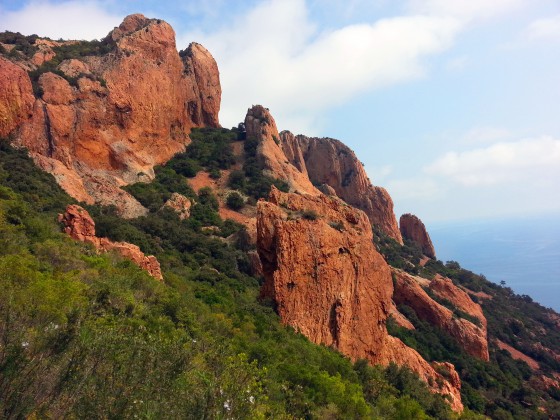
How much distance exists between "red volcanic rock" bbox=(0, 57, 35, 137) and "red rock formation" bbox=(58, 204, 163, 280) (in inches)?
680

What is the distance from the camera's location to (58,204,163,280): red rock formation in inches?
1005

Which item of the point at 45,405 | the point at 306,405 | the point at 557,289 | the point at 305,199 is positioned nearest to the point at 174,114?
the point at 305,199

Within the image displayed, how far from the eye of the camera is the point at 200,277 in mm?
32281

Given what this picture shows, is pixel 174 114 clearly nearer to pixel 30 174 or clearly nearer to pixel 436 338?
pixel 30 174

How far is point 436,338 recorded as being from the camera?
3897 cm

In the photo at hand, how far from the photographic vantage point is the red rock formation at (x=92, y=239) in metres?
25.5

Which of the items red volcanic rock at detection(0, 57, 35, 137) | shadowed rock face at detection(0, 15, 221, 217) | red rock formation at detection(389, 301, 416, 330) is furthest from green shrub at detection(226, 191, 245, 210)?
red volcanic rock at detection(0, 57, 35, 137)

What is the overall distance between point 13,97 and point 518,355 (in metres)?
53.0

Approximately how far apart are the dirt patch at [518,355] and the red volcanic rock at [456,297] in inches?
98.1

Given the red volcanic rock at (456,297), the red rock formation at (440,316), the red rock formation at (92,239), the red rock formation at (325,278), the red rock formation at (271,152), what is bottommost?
the red rock formation at (92,239)

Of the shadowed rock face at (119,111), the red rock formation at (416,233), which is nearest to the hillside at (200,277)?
the shadowed rock face at (119,111)

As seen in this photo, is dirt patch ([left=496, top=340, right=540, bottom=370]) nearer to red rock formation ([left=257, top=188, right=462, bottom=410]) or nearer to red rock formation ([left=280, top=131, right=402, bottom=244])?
red rock formation ([left=257, top=188, right=462, bottom=410])

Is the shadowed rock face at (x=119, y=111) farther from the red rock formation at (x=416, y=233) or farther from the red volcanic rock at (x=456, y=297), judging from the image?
the red rock formation at (x=416, y=233)

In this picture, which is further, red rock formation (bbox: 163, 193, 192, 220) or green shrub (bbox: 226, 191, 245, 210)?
green shrub (bbox: 226, 191, 245, 210)
